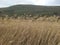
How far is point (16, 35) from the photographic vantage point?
7.19m

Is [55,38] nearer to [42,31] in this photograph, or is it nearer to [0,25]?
[42,31]

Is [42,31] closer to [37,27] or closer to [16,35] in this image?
[37,27]

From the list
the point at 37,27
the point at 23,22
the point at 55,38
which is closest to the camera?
the point at 55,38

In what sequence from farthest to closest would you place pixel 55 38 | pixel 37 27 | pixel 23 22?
pixel 23 22, pixel 37 27, pixel 55 38

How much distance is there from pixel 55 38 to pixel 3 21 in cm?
234

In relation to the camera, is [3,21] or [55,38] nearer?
[55,38]

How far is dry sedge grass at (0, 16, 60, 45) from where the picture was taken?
22.3 feet

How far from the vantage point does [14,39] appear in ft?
23.0

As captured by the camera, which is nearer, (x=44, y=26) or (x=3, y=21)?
(x=44, y=26)

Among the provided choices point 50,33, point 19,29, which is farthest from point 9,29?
point 50,33

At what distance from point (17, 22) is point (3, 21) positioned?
1.85ft

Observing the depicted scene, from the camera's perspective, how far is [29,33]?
7.12 meters

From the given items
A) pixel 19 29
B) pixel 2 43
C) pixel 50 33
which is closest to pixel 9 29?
pixel 19 29

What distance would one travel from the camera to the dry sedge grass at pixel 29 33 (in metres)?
6.80
